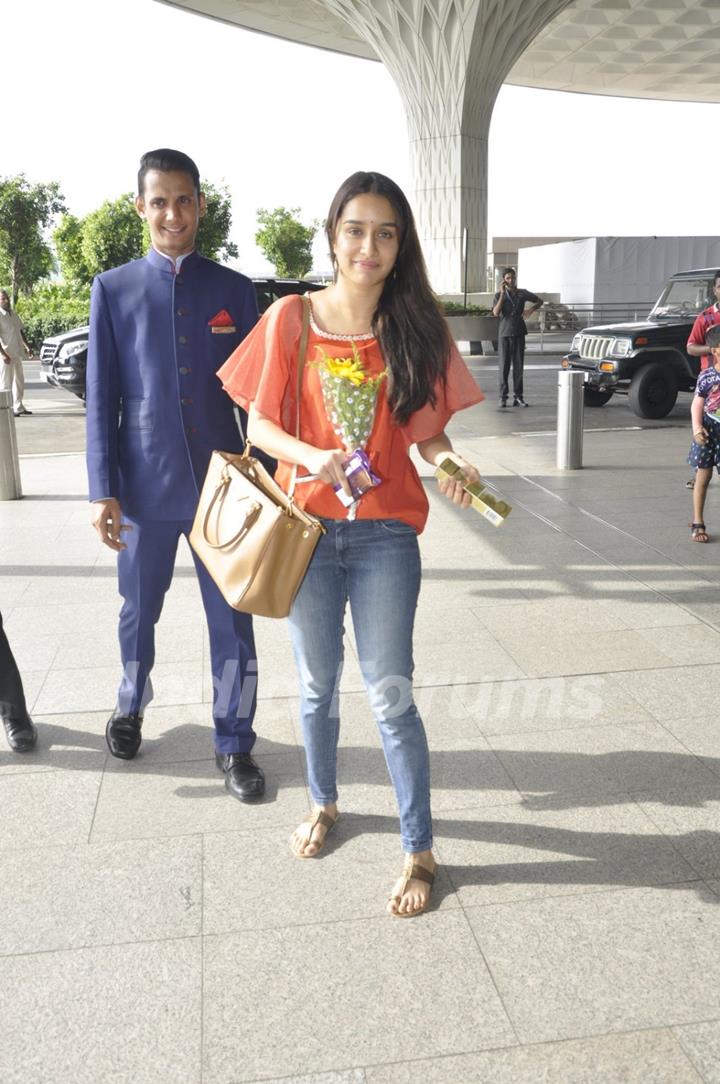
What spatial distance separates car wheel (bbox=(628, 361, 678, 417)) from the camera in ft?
44.8

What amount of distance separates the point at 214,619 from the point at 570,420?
685 cm

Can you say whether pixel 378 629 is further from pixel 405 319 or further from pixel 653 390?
pixel 653 390

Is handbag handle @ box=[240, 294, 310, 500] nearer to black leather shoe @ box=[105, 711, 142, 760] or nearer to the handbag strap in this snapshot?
the handbag strap

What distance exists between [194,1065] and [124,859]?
949 millimetres

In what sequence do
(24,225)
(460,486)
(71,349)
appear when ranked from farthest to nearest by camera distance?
(24,225) → (71,349) → (460,486)

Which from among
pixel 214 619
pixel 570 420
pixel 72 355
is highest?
pixel 72 355

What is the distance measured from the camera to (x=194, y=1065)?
2.23 meters

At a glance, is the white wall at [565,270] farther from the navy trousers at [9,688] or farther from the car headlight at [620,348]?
the navy trousers at [9,688]

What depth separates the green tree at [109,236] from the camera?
4762cm

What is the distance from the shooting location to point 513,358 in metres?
14.9

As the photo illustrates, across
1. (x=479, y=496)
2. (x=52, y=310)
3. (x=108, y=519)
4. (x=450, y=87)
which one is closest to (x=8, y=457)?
(x=108, y=519)

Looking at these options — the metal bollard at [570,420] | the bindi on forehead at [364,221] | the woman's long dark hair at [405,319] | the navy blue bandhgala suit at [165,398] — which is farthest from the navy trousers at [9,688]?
the metal bollard at [570,420]

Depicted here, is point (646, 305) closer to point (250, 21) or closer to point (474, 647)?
point (250, 21)

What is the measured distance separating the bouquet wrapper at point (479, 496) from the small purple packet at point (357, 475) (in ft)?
0.55
